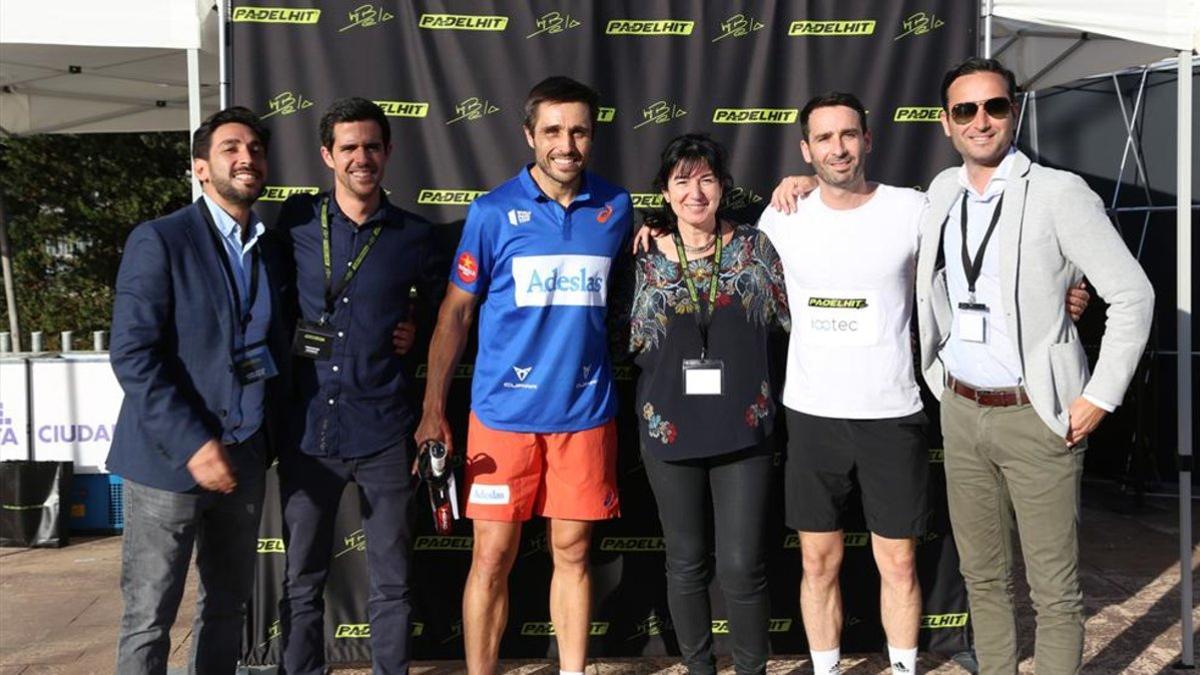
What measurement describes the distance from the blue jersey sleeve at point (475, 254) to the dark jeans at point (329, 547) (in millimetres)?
562

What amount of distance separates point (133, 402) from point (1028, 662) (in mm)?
3219

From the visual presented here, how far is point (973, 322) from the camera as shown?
2.84 metres

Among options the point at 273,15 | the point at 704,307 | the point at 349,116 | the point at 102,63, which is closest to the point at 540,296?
the point at 704,307

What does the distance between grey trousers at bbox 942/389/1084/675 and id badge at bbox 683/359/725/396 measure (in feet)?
2.25

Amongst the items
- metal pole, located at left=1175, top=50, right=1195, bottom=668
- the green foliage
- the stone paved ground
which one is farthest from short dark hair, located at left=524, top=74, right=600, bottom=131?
the green foliage

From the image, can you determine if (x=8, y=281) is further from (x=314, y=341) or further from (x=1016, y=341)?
(x=1016, y=341)

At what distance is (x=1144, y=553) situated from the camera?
5562mm

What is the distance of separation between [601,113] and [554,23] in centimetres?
38

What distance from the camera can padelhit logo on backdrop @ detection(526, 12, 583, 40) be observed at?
12.3 ft

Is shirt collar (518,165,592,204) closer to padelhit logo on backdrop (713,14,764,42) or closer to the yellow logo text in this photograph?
the yellow logo text

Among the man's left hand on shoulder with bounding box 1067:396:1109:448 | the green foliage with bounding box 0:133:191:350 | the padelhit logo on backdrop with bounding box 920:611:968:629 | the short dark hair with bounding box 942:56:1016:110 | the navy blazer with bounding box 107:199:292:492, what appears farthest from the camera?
the green foliage with bounding box 0:133:191:350

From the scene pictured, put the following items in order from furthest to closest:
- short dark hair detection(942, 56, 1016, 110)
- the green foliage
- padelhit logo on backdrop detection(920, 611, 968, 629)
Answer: the green foliage, padelhit logo on backdrop detection(920, 611, 968, 629), short dark hair detection(942, 56, 1016, 110)

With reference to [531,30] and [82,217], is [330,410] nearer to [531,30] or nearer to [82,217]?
[531,30]

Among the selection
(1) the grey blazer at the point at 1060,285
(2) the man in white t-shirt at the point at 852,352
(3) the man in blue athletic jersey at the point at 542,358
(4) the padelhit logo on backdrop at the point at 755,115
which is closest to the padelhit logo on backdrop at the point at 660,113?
(4) the padelhit logo on backdrop at the point at 755,115
